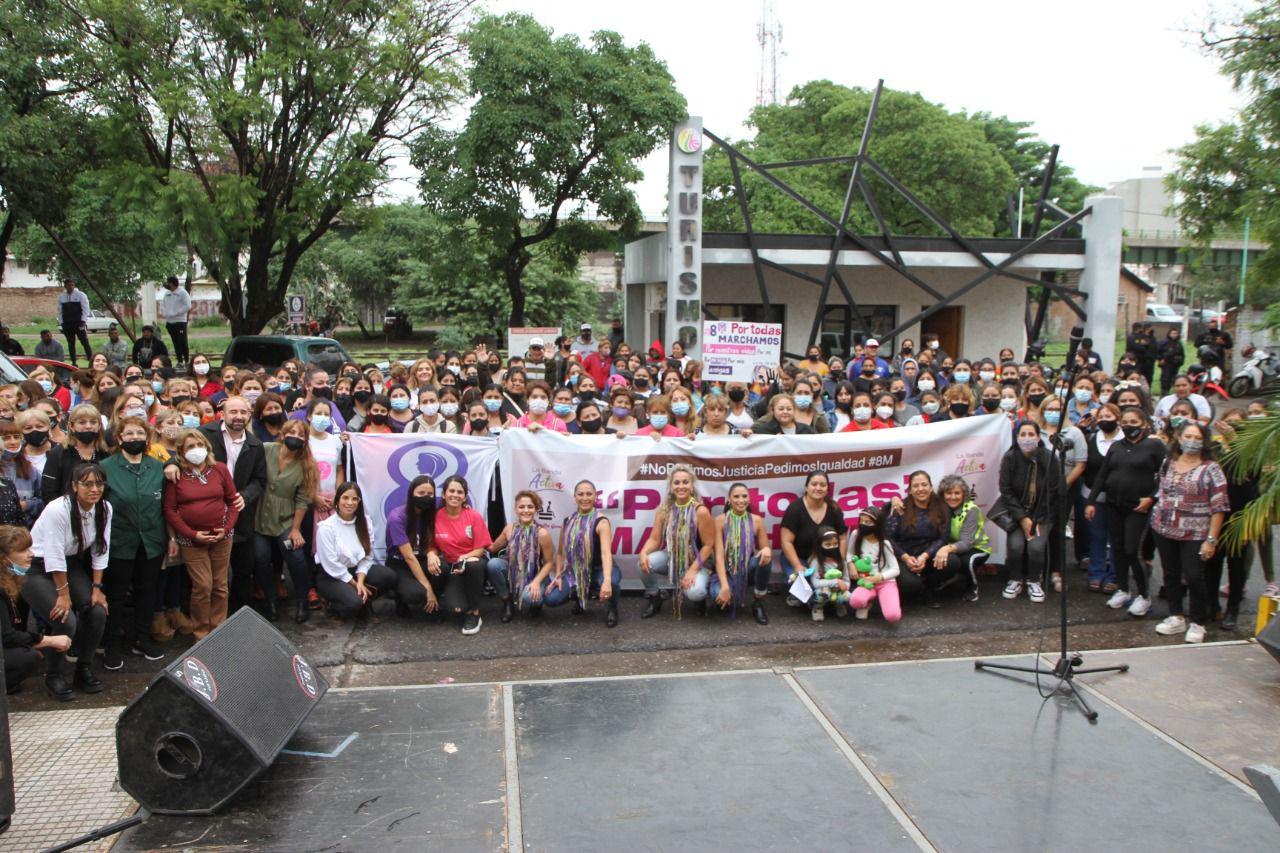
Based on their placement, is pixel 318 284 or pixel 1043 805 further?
pixel 318 284

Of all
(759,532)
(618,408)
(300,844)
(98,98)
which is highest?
(98,98)

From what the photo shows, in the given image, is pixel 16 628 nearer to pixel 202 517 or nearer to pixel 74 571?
pixel 74 571

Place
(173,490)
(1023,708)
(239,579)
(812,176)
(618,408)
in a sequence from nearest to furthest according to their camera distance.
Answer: (1023,708), (173,490), (239,579), (618,408), (812,176)

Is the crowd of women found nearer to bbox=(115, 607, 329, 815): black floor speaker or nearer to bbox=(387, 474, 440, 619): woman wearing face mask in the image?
bbox=(387, 474, 440, 619): woman wearing face mask

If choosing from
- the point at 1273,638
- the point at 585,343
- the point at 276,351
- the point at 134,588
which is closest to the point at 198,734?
the point at 134,588

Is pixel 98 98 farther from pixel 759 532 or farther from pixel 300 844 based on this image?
pixel 300 844

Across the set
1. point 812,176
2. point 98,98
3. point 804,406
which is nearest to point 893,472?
point 804,406

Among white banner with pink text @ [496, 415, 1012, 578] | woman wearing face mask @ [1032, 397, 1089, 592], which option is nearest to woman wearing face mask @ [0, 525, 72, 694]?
white banner with pink text @ [496, 415, 1012, 578]

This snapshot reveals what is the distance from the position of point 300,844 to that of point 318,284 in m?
45.3

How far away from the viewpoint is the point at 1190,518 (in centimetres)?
770

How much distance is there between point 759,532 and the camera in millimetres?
8203

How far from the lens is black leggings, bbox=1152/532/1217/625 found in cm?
774

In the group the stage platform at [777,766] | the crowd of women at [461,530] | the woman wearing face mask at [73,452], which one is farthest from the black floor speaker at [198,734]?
the woman wearing face mask at [73,452]

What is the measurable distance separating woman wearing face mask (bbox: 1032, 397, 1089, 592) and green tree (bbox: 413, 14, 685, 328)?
13.2 meters
